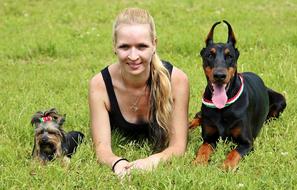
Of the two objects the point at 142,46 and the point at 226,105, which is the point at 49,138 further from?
the point at 226,105

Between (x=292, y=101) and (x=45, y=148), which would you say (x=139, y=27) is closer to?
(x=45, y=148)

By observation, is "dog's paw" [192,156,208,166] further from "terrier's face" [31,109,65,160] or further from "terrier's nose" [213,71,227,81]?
"terrier's face" [31,109,65,160]

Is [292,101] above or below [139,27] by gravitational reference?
below

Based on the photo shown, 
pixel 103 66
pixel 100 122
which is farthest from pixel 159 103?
pixel 103 66

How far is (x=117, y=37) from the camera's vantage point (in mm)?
4750

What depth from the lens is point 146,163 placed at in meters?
4.55

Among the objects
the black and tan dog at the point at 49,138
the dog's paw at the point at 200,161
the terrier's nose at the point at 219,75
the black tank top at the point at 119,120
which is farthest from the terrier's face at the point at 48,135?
the terrier's nose at the point at 219,75

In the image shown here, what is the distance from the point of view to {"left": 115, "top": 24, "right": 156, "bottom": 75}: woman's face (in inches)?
183

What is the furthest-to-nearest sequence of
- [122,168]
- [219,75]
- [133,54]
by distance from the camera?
[219,75]
[133,54]
[122,168]

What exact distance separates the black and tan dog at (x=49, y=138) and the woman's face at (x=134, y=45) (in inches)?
29.9

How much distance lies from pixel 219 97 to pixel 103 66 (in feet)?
10.9

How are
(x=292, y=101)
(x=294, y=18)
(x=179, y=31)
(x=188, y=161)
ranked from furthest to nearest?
(x=294, y=18)
(x=179, y=31)
(x=292, y=101)
(x=188, y=161)

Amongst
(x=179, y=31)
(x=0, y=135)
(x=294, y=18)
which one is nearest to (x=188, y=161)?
(x=0, y=135)

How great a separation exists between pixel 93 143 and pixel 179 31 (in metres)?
4.79
